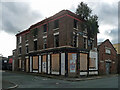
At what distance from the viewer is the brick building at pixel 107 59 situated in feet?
88.9

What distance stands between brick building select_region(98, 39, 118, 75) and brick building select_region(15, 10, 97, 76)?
2.37 meters

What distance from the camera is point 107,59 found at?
29.4m

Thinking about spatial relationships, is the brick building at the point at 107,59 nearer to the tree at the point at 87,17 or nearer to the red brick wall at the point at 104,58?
the red brick wall at the point at 104,58

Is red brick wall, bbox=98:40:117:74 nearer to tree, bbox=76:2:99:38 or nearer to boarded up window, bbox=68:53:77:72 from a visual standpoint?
tree, bbox=76:2:99:38

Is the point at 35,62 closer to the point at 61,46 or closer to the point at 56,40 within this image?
the point at 56,40

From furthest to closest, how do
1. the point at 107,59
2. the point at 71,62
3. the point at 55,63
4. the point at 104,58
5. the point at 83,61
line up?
the point at 107,59 → the point at 104,58 → the point at 55,63 → the point at 83,61 → the point at 71,62

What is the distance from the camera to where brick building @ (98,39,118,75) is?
2711 centimetres

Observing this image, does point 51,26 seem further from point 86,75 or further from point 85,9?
point 86,75

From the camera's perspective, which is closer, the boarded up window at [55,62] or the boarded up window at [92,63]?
the boarded up window at [55,62]

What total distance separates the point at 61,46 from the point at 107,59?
12875mm

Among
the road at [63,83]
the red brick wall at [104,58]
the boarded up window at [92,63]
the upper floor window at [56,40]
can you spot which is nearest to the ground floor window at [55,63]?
the upper floor window at [56,40]

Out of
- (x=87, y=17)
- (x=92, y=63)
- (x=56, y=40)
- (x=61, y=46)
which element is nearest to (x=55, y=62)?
(x=61, y=46)

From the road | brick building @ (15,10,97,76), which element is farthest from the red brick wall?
the road

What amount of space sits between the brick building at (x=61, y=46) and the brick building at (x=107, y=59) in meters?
2.37
